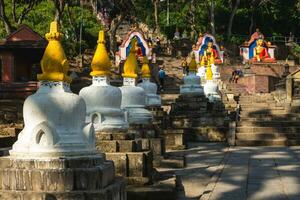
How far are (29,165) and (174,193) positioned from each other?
10.1 ft

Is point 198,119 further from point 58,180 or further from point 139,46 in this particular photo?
point 139,46

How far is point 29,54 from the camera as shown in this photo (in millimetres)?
30297

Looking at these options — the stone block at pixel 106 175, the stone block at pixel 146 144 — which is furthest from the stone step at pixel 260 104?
the stone block at pixel 106 175

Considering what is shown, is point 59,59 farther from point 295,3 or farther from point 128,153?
point 295,3

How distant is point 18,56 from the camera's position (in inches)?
1200

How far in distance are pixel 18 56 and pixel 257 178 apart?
20903 mm

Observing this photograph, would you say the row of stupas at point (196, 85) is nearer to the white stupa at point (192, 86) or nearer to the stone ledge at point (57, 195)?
the white stupa at point (192, 86)

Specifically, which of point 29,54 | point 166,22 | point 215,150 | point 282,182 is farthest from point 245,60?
point 282,182

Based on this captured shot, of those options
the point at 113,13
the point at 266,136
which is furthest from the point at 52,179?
the point at 113,13

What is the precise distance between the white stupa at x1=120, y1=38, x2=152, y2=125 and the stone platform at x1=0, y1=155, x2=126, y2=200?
243 inches

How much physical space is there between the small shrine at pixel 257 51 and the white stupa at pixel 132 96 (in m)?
33.8

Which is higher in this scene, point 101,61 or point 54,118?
point 101,61

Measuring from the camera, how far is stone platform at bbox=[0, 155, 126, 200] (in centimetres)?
664

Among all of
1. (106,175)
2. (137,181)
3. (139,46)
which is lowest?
(137,181)
